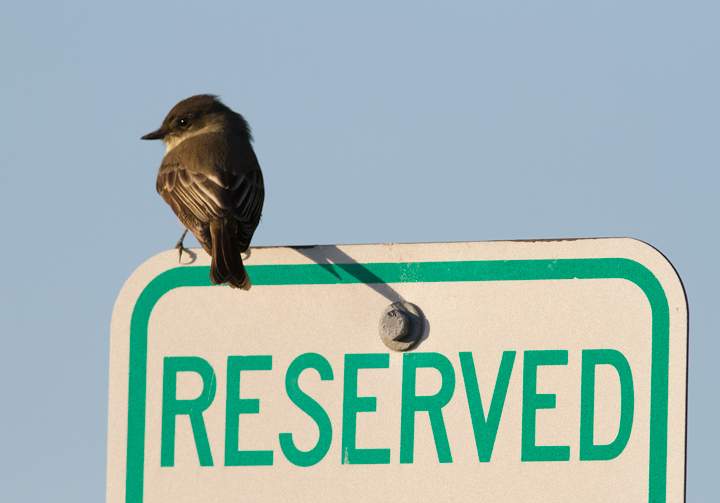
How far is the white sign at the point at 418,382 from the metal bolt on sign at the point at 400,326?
25 mm

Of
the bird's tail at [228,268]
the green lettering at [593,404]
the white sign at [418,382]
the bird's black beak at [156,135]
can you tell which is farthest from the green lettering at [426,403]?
the bird's black beak at [156,135]

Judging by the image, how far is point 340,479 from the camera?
2314mm

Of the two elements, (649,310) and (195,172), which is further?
(195,172)

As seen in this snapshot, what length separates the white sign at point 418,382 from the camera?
7.41 ft

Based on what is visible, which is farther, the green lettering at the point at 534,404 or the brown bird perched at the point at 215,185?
the brown bird perched at the point at 215,185

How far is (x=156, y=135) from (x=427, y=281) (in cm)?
315

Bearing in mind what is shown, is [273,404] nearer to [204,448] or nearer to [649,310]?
[204,448]

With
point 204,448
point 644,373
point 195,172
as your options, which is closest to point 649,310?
point 644,373

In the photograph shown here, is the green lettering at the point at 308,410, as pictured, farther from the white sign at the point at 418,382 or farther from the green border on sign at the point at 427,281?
the green border on sign at the point at 427,281

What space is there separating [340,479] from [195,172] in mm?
2135

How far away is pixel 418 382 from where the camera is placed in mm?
2328

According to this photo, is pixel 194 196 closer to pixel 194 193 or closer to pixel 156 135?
pixel 194 193

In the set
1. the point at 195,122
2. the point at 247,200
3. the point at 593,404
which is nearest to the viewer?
the point at 593,404

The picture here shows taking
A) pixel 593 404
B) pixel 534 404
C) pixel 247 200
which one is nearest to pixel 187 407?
pixel 534 404
